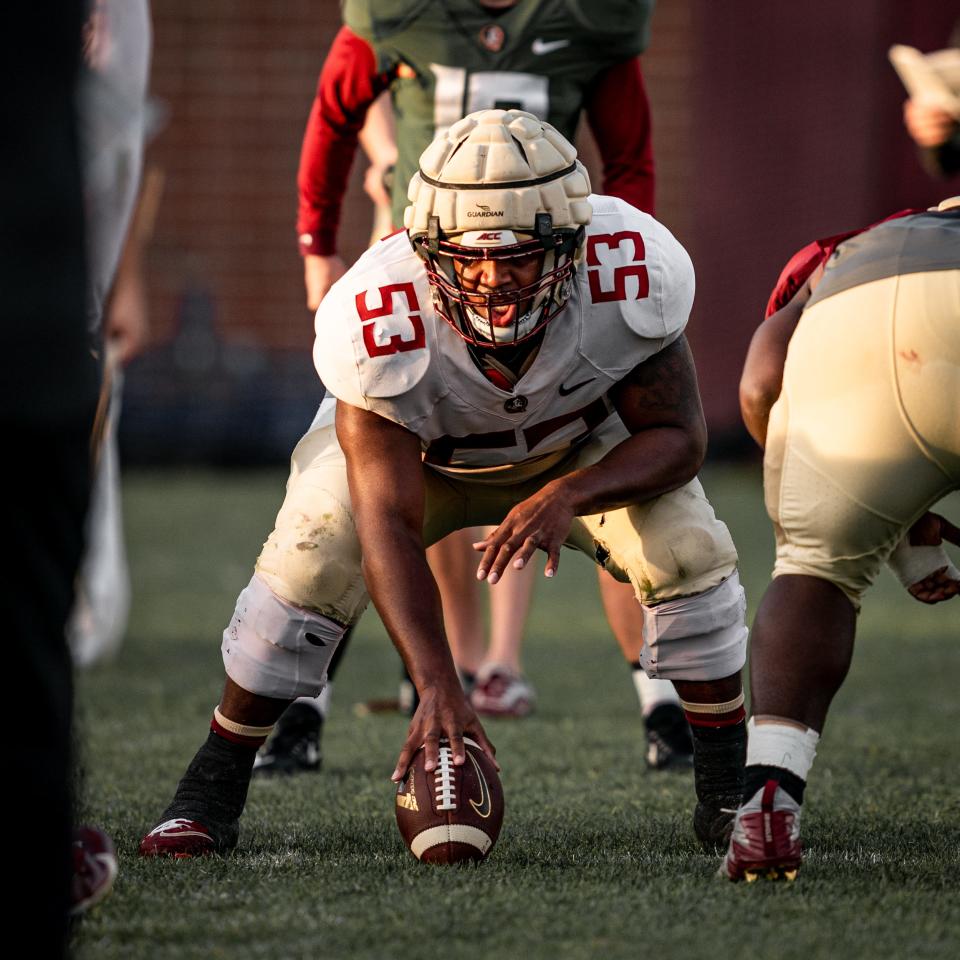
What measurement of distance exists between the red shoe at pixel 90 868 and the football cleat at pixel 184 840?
42 cm

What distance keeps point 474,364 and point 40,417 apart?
1.12 m

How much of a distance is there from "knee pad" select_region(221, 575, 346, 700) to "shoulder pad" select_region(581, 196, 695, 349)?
709 millimetres

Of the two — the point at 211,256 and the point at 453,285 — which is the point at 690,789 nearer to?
the point at 453,285

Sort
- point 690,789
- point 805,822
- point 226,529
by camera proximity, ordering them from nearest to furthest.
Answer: point 805,822 → point 690,789 → point 226,529

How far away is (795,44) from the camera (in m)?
12.9

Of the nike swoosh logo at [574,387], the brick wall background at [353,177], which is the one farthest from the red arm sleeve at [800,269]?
the brick wall background at [353,177]

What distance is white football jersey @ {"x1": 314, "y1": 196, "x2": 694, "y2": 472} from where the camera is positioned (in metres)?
2.52

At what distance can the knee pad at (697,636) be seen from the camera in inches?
103

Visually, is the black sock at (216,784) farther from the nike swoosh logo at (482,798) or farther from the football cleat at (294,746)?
the football cleat at (294,746)

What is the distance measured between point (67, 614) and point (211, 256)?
40.8 feet

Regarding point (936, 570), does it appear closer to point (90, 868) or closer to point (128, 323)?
point (90, 868)

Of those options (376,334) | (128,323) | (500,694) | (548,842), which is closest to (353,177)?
(128,323)

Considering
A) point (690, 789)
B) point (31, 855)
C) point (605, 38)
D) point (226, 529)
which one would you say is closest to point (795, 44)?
point (226, 529)

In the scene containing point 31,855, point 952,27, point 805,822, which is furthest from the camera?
point 952,27
